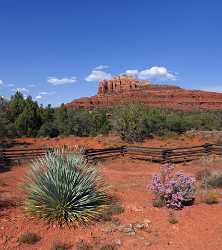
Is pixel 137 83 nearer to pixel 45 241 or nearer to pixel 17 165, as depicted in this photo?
pixel 17 165

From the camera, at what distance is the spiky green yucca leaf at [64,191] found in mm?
7793

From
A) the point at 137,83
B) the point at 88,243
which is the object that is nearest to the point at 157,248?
the point at 88,243

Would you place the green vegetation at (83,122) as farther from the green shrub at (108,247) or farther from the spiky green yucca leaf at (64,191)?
the green shrub at (108,247)

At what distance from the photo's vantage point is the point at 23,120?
38.7 meters

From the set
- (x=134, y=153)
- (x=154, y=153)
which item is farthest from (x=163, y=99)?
(x=154, y=153)

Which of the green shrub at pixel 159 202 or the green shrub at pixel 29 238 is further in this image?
the green shrub at pixel 159 202

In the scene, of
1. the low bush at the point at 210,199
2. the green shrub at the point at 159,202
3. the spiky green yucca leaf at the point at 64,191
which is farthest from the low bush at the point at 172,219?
the low bush at the point at 210,199

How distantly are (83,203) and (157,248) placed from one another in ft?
6.78

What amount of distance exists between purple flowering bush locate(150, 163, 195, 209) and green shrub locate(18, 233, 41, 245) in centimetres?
377

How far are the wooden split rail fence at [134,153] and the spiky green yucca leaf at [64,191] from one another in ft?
31.5

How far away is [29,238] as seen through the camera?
21.9 feet

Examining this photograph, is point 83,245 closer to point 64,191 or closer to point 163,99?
point 64,191

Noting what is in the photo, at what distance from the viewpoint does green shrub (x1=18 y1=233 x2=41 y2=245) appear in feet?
21.8

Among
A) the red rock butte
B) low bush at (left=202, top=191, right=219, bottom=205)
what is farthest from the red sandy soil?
Answer: the red rock butte
